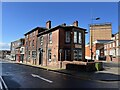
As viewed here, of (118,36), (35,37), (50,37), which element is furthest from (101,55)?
(50,37)

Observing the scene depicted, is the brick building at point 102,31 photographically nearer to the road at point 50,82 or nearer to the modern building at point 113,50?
the modern building at point 113,50

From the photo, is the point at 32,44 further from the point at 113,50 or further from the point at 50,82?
the point at 50,82

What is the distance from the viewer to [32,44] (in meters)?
47.9

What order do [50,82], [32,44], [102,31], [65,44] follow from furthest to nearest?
[102,31]
[32,44]
[65,44]
[50,82]

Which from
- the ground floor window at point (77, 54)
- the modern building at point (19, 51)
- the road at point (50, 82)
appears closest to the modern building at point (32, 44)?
the modern building at point (19, 51)

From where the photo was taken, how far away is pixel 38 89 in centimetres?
1215

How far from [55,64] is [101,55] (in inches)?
1937

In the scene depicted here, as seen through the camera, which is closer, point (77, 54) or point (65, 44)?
point (65, 44)

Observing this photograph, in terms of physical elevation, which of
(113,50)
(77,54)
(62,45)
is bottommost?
(77,54)

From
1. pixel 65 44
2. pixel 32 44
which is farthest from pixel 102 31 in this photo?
pixel 65 44

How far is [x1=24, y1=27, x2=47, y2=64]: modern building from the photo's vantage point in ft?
148

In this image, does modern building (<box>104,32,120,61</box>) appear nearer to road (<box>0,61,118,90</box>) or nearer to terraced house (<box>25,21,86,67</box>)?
terraced house (<box>25,21,86,67</box>)

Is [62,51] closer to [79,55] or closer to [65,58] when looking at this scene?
[65,58]

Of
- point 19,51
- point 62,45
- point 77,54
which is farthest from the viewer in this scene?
point 19,51
